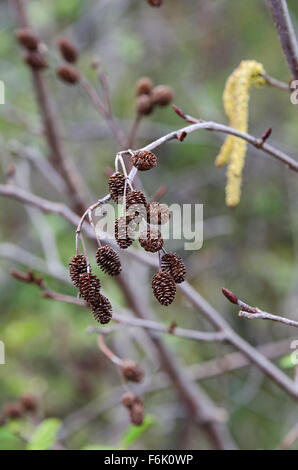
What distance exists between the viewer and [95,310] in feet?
3.30

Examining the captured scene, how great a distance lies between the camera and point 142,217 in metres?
0.95

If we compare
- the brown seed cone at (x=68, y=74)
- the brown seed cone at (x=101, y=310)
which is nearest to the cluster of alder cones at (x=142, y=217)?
the brown seed cone at (x=101, y=310)

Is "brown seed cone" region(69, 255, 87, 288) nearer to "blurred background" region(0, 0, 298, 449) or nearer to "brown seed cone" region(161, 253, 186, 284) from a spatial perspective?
"brown seed cone" region(161, 253, 186, 284)

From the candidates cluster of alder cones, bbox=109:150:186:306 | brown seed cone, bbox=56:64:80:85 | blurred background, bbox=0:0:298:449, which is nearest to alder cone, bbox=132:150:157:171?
cluster of alder cones, bbox=109:150:186:306

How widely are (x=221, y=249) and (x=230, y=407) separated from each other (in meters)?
1.18

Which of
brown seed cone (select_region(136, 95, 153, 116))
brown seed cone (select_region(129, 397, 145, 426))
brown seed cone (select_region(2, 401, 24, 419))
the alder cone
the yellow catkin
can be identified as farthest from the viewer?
brown seed cone (select_region(2, 401, 24, 419))

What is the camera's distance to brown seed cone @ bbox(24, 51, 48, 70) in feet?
6.93

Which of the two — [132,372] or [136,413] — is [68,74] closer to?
[132,372]

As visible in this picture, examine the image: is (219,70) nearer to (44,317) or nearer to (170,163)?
(170,163)

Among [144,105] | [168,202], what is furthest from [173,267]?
[168,202]

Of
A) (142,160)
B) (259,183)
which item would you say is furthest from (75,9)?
(142,160)

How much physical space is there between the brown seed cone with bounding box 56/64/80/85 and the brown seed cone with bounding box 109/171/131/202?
1171 millimetres

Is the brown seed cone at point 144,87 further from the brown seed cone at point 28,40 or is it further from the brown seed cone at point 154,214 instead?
the brown seed cone at point 154,214

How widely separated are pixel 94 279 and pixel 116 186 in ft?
0.58
